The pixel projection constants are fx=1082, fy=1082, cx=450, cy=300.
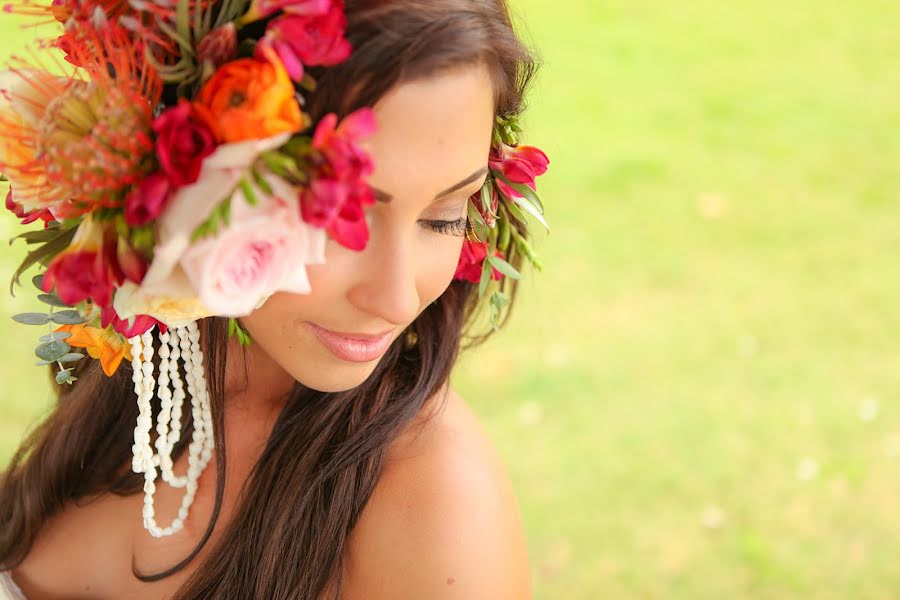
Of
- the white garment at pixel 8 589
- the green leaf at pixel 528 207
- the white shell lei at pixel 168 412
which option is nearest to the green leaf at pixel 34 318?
the white shell lei at pixel 168 412

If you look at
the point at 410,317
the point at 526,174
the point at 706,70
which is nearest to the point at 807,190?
the point at 706,70

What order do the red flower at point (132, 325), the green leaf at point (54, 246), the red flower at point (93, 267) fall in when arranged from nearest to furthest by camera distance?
the red flower at point (93, 267) < the green leaf at point (54, 246) < the red flower at point (132, 325)

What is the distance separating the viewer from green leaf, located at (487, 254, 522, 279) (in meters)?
2.11

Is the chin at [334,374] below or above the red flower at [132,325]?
below

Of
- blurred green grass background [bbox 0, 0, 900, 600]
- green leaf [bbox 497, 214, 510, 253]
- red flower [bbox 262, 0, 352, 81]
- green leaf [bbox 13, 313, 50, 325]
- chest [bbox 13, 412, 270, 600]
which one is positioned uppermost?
red flower [bbox 262, 0, 352, 81]

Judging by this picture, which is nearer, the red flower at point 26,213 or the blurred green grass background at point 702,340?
the red flower at point 26,213

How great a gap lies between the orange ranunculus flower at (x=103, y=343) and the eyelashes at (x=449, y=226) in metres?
0.64

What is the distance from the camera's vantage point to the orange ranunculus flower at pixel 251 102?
1.39 metres

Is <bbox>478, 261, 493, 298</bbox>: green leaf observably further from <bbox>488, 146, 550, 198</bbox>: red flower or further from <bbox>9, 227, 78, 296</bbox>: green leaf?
<bbox>9, 227, 78, 296</bbox>: green leaf

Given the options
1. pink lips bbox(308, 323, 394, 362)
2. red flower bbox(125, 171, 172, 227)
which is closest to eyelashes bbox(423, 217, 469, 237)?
pink lips bbox(308, 323, 394, 362)

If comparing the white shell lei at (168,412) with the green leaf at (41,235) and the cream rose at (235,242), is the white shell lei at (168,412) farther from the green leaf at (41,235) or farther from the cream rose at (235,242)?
the cream rose at (235,242)

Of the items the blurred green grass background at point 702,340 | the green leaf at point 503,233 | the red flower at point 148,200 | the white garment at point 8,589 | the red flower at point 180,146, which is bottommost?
the blurred green grass background at point 702,340

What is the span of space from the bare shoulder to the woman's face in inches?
11.4

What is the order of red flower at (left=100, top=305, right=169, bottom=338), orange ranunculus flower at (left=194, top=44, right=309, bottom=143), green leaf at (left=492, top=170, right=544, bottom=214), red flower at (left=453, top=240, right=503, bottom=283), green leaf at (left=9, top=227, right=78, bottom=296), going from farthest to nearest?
red flower at (left=453, top=240, right=503, bottom=283) < green leaf at (left=492, top=170, right=544, bottom=214) < red flower at (left=100, top=305, right=169, bottom=338) < green leaf at (left=9, top=227, right=78, bottom=296) < orange ranunculus flower at (left=194, top=44, right=309, bottom=143)
